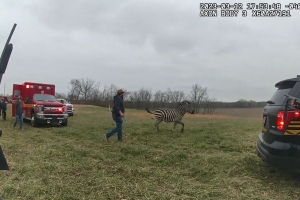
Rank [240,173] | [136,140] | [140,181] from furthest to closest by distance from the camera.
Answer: [136,140] < [240,173] < [140,181]

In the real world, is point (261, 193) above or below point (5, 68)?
below

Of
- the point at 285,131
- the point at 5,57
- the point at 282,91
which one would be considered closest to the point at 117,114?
the point at 282,91

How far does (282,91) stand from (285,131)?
87 centimetres

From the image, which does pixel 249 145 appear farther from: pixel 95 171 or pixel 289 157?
pixel 95 171

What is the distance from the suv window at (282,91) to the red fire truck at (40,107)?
11266 mm

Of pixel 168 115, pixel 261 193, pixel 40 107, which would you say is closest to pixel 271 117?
pixel 261 193

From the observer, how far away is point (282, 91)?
4.27 meters

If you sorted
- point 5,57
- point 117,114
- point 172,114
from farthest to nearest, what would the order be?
point 172,114 → point 117,114 → point 5,57

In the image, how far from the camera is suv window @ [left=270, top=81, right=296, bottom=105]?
13.3ft

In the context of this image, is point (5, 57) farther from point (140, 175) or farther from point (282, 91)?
point (282, 91)

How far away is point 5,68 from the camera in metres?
2.01

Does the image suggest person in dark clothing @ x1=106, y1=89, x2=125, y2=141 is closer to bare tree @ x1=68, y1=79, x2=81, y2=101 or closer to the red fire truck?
the red fire truck

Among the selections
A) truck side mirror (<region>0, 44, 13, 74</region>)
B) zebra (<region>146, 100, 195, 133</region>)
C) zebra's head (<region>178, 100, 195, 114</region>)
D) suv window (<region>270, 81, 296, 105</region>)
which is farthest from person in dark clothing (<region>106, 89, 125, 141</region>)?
truck side mirror (<region>0, 44, 13, 74</region>)

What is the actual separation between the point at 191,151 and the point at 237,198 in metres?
3.13
